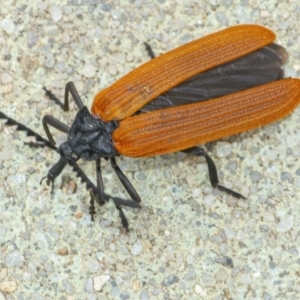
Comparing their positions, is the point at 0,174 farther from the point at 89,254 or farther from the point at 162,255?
the point at 162,255

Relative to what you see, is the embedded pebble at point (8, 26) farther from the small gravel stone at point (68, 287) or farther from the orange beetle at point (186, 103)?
the small gravel stone at point (68, 287)

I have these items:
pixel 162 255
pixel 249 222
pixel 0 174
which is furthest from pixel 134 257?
pixel 0 174

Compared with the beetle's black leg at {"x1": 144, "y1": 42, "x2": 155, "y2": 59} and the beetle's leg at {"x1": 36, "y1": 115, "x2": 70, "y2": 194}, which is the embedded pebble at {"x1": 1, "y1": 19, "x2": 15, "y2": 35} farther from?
the beetle's black leg at {"x1": 144, "y1": 42, "x2": 155, "y2": 59}

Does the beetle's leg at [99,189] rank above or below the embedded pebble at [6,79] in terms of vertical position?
below

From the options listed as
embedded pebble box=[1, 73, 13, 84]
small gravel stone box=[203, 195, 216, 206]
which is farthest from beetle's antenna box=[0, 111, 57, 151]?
small gravel stone box=[203, 195, 216, 206]

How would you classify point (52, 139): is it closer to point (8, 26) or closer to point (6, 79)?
point (6, 79)

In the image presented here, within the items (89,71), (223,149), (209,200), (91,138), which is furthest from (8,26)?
(209,200)

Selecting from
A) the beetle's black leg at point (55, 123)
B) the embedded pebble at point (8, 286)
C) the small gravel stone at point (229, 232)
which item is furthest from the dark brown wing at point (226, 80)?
the embedded pebble at point (8, 286)
